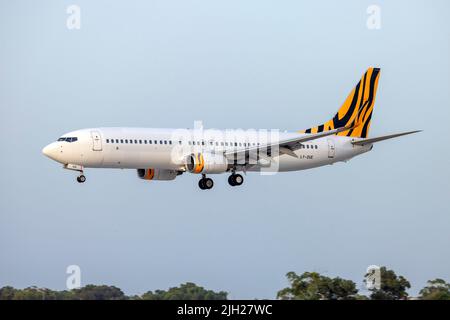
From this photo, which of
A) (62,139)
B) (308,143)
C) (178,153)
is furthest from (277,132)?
(62,139)

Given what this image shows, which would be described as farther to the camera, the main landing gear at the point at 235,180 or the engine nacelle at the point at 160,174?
the engine nacelle at the point at 160,174

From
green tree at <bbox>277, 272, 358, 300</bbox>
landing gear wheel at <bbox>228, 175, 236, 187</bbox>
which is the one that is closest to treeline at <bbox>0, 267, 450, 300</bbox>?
green tree at <bbox>277, 272, 358, 300</bbox>

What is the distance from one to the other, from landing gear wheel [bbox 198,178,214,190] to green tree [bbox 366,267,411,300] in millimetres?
18772

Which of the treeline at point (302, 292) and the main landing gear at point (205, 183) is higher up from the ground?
the main landing gear at point (205, 183)

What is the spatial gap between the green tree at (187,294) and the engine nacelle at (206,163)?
11834 mm

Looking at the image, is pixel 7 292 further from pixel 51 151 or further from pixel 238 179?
pixel 238 179

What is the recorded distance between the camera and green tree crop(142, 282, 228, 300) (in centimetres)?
8287

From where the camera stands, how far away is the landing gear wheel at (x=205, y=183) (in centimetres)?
9706

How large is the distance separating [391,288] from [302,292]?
6.33 metres

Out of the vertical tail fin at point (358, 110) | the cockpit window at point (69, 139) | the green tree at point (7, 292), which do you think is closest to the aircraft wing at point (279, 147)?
the vertical tail fin at point (358, 110)

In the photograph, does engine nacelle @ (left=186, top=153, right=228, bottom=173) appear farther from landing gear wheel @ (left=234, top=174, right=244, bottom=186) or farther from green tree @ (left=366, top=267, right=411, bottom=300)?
green tree @ (left=366, top=267, right=411, bottom=300)

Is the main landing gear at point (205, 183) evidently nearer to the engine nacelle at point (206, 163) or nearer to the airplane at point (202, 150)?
the airplane at point (202, 150)

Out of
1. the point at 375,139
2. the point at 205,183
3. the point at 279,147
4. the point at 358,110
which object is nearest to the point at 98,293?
the point at 205,183
